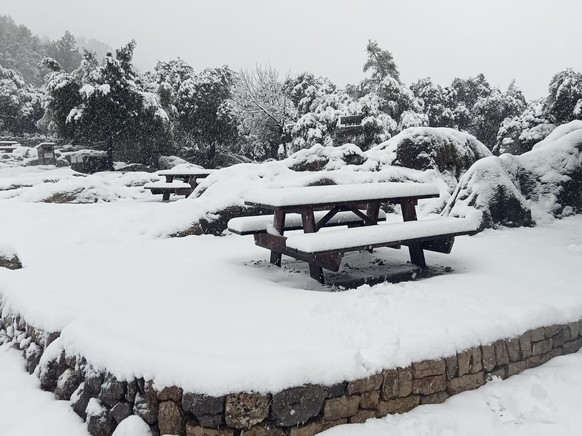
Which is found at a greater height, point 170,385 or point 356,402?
point 170,385

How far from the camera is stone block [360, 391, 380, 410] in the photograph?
265 centimetres

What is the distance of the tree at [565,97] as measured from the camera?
16562 millimetres

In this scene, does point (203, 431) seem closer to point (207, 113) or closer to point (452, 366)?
point (452, 366)

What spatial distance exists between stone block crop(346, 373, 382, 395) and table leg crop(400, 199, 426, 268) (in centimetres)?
250

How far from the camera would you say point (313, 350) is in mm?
2631

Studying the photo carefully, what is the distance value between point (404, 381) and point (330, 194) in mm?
2138

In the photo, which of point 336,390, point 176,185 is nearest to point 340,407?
point 336,390

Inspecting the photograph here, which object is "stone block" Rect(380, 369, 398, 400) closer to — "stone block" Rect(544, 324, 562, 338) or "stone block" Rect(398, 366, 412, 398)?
"stone block" Rect(398, 366, 412, 398)

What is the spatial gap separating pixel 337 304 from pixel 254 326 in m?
0.77

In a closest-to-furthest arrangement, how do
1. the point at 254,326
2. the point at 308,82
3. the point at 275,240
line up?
the point at 254,326
the point at 275,240
the point at 308,82

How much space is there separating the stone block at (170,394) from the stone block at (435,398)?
1591mm

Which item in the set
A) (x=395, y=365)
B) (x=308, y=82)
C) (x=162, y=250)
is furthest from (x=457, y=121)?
(x=395, y=365)

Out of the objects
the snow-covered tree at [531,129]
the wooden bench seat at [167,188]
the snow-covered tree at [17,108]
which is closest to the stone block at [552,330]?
the wooden bench seat at [167,188]

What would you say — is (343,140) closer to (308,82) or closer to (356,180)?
(308,82)
